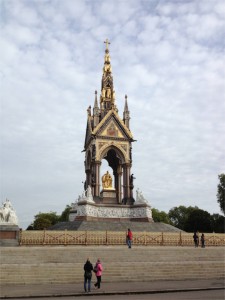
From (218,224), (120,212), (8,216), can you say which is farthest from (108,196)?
(218,224)

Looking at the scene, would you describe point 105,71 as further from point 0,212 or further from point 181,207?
Answer: point 181,207

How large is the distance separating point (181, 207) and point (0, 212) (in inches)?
2908

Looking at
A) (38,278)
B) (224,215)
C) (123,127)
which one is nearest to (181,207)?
(224,215)

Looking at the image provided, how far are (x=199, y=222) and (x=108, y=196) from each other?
2411 cm

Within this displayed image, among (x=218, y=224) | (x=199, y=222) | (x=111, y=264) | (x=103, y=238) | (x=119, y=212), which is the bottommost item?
(x=111, y=264)

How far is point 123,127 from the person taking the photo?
4197 cm

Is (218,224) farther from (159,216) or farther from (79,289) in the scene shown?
(79,289)

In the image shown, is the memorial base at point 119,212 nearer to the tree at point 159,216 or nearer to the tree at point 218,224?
the tree at point 218,224

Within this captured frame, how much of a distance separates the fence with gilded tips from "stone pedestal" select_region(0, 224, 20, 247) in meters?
0.35

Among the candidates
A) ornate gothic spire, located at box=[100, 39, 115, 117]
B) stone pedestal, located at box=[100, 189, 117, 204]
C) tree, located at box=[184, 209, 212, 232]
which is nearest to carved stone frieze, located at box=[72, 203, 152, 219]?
stone pedestal, located at box=[100, 189, 117, 204]

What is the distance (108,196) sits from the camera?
40.6m

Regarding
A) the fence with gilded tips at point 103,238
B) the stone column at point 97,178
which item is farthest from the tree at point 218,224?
the fence with gilded tips at point 103,238

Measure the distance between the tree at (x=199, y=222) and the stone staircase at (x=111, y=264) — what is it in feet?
116

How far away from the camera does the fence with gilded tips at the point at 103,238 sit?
2473cm
